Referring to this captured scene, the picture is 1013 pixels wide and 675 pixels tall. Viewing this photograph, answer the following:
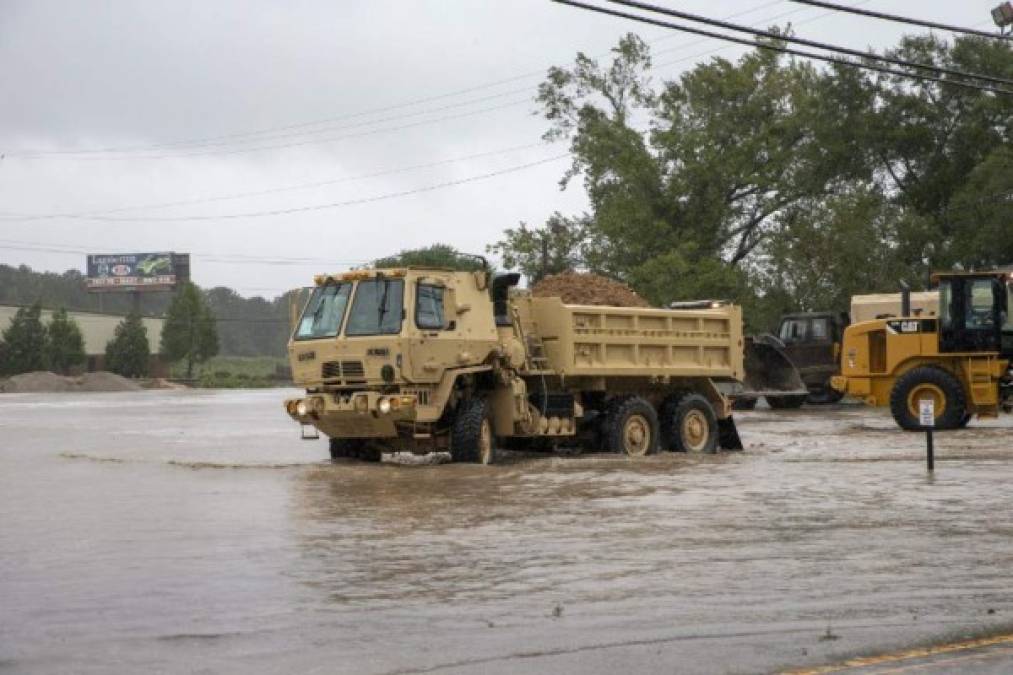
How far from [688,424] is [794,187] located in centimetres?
3900

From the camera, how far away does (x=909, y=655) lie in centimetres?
822

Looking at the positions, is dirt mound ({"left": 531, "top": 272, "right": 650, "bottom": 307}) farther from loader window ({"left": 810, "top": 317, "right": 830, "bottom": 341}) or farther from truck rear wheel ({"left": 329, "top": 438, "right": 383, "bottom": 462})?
loader window ({"left": 810, "top": 317, "right": 830, "bottom": 341})

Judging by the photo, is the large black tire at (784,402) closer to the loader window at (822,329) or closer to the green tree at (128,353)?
the loader window at (822,329)

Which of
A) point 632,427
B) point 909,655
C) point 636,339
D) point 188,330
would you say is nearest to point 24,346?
point 188,330

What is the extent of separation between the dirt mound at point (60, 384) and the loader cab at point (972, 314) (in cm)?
6058

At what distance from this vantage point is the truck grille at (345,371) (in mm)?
20344

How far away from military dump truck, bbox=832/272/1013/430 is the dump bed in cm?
541

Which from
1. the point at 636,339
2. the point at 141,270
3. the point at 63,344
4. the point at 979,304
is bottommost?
the point at 636,339

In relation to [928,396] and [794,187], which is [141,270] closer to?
[794,187]

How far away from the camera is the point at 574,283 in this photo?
30.1m

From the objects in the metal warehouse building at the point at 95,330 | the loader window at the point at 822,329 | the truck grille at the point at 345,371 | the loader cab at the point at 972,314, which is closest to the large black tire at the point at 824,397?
the loader window at the point at 822,329

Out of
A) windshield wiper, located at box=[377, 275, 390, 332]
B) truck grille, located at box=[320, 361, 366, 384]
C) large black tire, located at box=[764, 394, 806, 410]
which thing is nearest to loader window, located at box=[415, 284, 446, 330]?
windshield wiper, located at box=[377, 275, 390, 332]

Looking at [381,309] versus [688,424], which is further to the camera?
[688,424]

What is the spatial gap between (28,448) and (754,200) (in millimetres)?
40123
